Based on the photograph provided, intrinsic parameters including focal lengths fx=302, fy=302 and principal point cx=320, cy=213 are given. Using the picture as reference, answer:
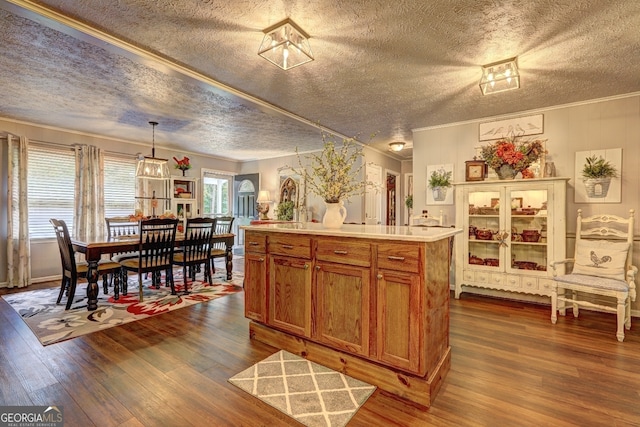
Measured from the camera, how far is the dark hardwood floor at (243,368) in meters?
1.74

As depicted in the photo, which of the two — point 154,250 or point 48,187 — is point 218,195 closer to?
point 48,187

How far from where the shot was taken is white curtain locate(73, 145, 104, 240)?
5.27 meters

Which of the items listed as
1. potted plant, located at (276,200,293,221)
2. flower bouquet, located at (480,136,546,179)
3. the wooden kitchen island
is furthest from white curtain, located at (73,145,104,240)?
flower bouquet, located at (480,136,546,179)

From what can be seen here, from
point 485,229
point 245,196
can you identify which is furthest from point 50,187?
point 485,229

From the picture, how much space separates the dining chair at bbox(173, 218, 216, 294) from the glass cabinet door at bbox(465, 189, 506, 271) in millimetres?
3661

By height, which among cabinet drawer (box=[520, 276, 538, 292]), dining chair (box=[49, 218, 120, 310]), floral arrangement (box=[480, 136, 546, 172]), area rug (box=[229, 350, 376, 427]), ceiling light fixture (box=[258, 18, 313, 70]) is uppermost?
ceiling light fixture (box=[258, 18, 313, 70])

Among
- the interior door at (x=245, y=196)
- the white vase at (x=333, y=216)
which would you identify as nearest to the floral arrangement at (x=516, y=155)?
the white vase at (x=333, y=216)

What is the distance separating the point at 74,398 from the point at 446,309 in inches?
101

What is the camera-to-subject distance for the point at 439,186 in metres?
4.75

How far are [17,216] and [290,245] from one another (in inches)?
195

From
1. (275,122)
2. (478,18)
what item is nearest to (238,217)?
(275,122)

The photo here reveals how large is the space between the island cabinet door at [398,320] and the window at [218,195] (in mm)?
6984

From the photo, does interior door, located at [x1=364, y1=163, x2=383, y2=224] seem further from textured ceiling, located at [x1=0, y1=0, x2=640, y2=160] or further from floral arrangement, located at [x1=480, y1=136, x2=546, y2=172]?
floral arrangement, located at [x1=480, y1=136, x2=546, y2=172]

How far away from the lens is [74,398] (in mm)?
1885
